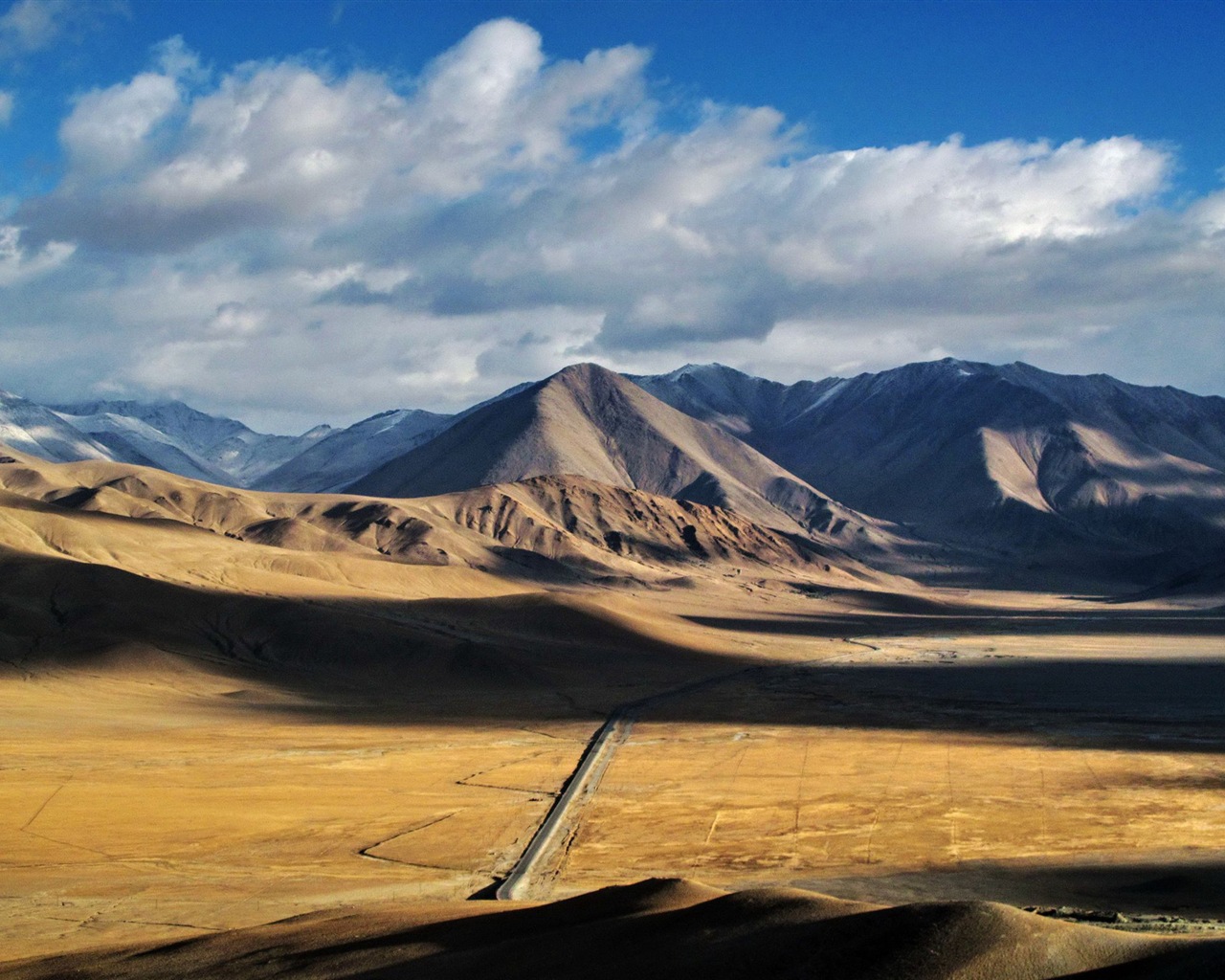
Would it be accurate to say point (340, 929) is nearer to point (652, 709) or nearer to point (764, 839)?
point (764, 839)

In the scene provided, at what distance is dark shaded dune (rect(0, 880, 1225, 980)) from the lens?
1689cm

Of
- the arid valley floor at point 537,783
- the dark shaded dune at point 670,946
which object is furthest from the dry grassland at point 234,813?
the dark shaded dune at point 670,946

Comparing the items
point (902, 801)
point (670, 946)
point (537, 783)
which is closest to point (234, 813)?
point (537, 783)

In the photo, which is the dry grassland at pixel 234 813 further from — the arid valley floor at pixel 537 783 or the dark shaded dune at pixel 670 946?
the dark shaded dune at pixel 670 946

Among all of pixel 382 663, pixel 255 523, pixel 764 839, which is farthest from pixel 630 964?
pixel 255 523

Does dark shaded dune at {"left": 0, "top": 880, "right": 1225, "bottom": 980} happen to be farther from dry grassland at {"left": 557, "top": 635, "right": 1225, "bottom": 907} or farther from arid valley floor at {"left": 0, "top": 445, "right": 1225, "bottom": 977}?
dry grassland at {"left": 557, "top": 635, "right": 1225, "bottom": 907}

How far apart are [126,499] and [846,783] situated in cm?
14623

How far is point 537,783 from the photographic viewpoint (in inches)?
1937

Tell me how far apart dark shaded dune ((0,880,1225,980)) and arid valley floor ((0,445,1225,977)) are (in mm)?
73

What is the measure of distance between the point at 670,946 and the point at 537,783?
3070 cm

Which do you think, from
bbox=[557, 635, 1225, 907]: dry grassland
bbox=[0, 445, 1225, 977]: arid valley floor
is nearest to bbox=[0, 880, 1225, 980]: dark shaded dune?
bbox=[0, 445, 1225, 977]: arid valley floor

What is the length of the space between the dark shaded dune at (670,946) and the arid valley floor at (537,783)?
73 millimetres

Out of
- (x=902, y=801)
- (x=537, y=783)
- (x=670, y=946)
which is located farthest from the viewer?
(x=537, y=783)

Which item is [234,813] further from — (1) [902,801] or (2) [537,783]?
(1) [902,801]
